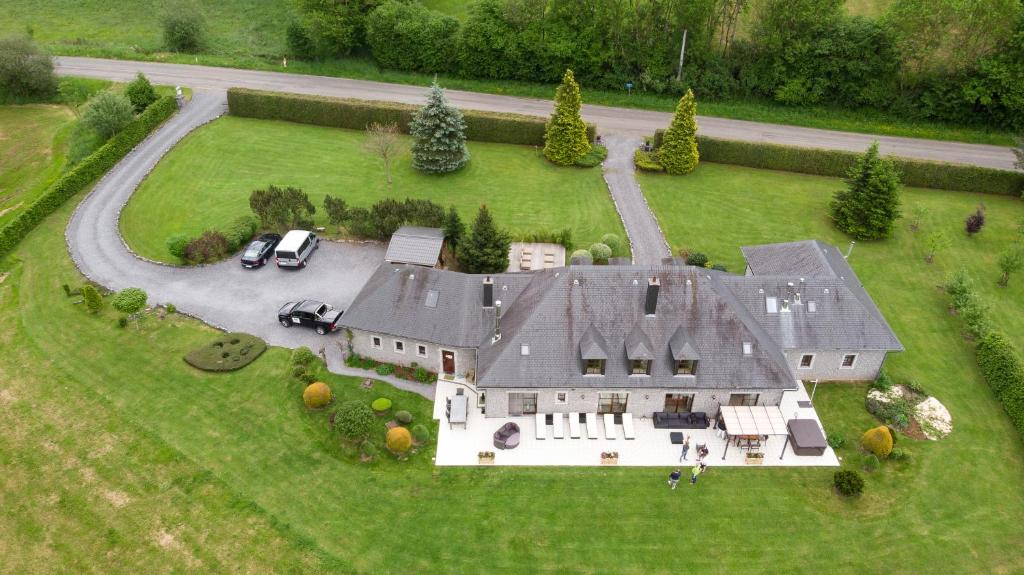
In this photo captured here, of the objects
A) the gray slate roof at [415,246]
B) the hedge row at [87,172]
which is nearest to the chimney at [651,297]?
the gray slate roof at [415,246]

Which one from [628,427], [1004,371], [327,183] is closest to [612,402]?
[628,427]

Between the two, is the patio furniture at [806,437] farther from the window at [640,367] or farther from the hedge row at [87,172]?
the hedge row at [87,172]

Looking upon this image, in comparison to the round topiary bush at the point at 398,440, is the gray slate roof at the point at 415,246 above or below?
above

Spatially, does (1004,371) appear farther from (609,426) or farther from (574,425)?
(574,425)

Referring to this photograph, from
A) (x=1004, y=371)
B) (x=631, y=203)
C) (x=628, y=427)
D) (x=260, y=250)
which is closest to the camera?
(x=628, y=427)

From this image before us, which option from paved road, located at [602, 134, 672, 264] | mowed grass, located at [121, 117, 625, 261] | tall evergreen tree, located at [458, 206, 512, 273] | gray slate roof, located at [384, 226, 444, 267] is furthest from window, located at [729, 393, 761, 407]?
gray slate roof, located at [384, 226, 444, 267]

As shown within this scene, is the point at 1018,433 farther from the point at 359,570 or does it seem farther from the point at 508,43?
the point at 508,43
